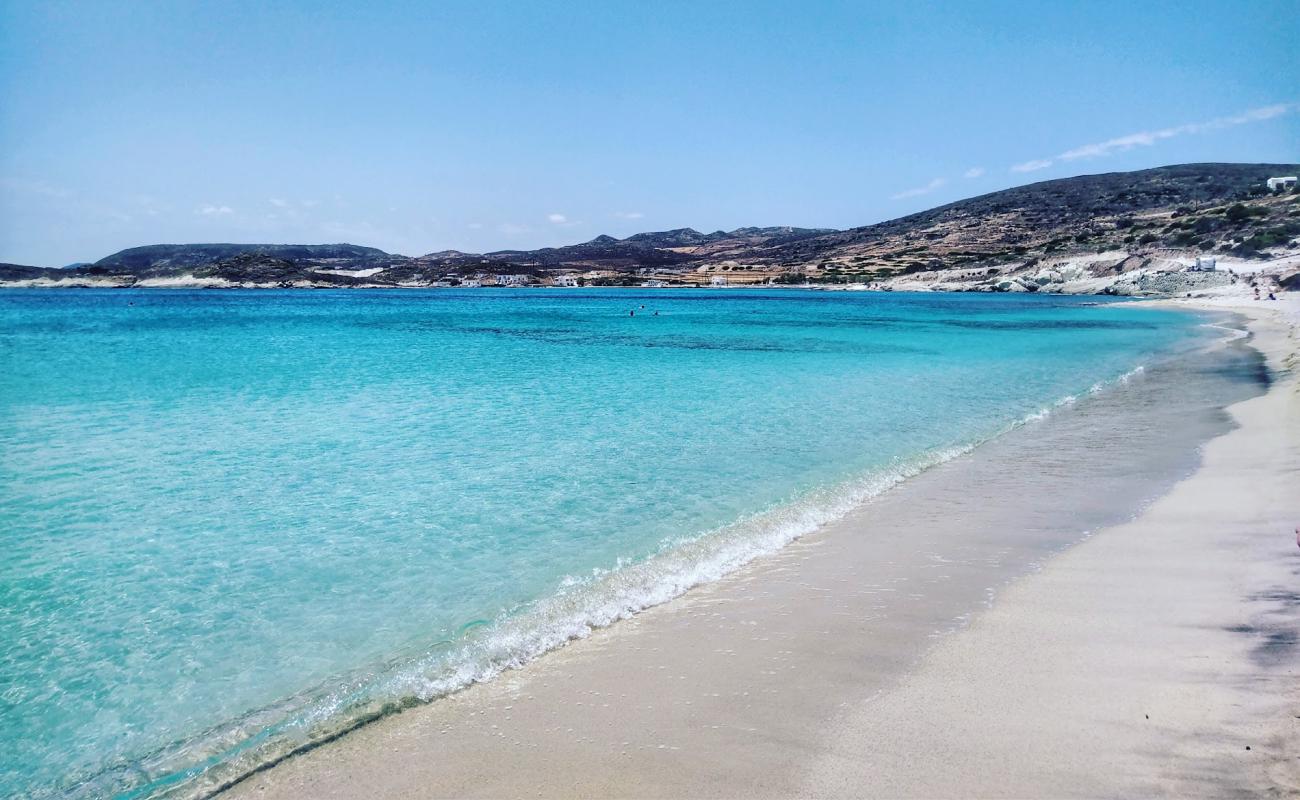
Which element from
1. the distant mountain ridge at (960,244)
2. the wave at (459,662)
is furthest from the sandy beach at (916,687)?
the distant mountain ridge at (960,244)

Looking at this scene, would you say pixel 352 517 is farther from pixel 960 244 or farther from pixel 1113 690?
pixel 960 244

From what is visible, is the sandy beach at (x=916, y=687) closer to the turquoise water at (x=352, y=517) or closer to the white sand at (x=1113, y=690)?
the white sand at (x=1113, y=690)

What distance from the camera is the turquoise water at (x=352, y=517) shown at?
4.43 metres

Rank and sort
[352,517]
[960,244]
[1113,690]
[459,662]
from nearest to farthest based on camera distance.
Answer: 1. [1113,690]
2. [459,662]
3. [352,517]
4. [960,244]

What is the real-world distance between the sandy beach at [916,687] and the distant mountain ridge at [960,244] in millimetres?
75533

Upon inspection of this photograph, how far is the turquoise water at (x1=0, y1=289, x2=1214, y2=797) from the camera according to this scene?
174 inches

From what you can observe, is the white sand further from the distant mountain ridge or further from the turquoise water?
the distant mountain ridge

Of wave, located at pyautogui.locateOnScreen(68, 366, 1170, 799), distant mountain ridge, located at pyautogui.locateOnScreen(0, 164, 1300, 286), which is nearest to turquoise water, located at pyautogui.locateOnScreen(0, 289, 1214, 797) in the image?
wave, located at pyautogui.locateOnScreen(68, 366, 1170, 799)

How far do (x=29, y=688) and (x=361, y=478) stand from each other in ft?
16.1

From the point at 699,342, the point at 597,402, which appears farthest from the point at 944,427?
the point at 699,342

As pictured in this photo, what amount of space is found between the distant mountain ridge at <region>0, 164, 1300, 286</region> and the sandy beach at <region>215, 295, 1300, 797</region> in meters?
75.5

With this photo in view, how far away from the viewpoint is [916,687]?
164 inches

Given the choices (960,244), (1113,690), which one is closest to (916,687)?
(1113,690)

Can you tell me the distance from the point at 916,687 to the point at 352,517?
244 inches
